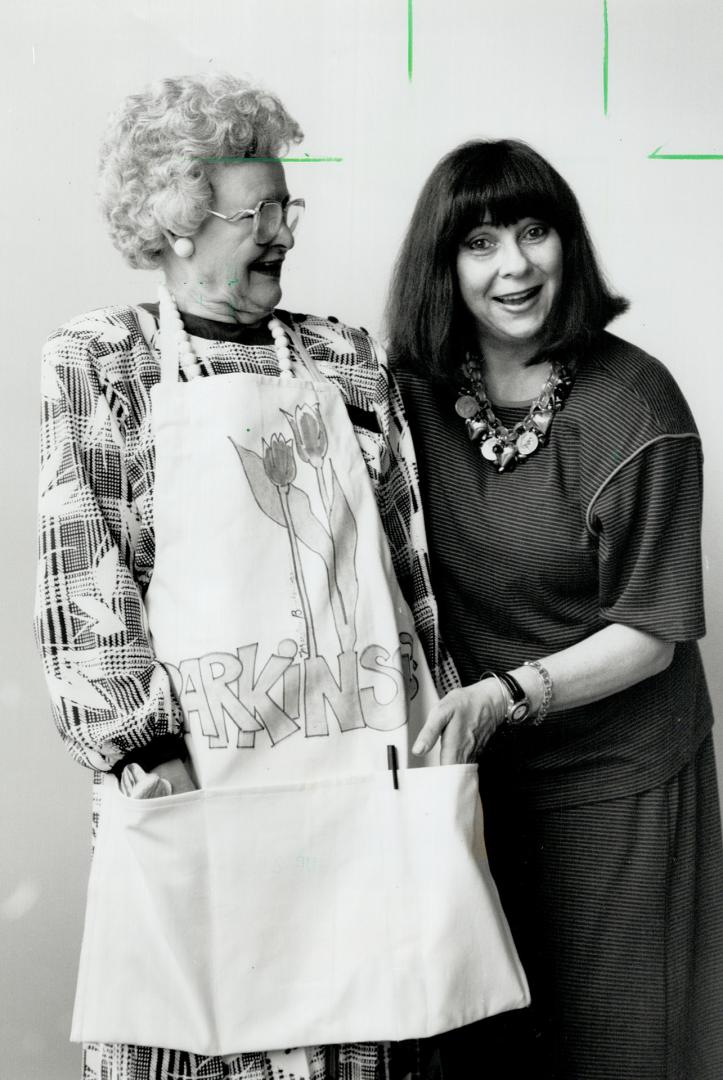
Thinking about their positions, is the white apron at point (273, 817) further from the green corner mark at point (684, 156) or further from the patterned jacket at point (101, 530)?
the green corner mark at point (684, 156)

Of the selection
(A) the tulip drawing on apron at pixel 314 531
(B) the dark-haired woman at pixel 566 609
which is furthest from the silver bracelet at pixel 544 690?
(A) the tulip drawing on apron at pixel 314 531

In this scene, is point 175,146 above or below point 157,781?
above

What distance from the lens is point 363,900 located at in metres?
1.17

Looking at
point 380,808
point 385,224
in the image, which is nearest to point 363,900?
point 380,808

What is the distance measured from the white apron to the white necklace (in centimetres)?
2

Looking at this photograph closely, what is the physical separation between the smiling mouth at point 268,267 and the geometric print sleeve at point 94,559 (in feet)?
0.61

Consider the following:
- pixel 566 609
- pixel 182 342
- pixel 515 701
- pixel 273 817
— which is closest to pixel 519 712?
pixel 515 701

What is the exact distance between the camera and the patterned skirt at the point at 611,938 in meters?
1.42

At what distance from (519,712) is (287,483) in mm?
349

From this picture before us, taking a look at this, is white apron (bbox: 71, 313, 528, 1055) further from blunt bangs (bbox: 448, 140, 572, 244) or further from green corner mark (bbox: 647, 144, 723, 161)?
green corner mark (bbox: 647, 144, 723, 161)

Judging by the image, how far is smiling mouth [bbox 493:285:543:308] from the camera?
4.40ft

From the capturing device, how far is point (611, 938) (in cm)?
142

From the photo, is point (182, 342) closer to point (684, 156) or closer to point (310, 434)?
point (310, 434)

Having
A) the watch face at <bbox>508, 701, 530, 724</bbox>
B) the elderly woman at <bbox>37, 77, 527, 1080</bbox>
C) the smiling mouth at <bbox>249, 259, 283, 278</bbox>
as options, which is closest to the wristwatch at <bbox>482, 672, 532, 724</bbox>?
the watch face at <bbox>508, 701, 530, 724</bbox>
